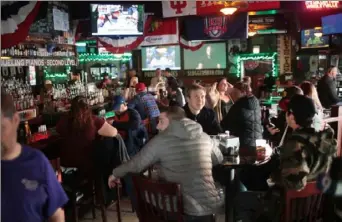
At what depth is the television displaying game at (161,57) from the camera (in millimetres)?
14438

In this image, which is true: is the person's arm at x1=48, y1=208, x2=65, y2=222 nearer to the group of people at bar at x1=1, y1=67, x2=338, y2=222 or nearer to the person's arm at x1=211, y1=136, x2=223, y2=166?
the group of people at bar at x1=1, y1=67, x2=338, y2=222

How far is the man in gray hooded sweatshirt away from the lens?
9.46 ft

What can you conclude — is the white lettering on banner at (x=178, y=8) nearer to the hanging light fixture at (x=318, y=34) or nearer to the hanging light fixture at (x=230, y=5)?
the hanging light fixture at (x=230, y=5)

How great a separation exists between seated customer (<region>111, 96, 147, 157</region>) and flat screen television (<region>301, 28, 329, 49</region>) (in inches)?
323

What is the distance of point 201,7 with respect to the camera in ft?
24.9

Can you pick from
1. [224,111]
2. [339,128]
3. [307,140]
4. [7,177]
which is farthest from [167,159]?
[224,111]

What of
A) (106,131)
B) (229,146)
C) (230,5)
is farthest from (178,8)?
(229,146)

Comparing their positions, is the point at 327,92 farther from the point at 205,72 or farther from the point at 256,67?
the point at 205,72

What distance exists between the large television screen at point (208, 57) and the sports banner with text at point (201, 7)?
21.6ft

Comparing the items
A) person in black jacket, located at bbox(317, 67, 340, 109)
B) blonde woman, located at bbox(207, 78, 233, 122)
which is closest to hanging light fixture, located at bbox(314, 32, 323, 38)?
person in black jacket, located at bbox(317, 67, 340, 109)

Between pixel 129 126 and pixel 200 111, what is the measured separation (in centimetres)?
93

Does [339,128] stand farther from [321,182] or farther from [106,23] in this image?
[106,23]

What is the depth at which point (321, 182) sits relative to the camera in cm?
277

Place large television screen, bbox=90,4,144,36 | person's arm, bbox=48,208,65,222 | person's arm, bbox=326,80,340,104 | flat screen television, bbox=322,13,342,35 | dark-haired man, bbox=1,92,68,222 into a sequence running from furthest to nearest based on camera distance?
flat screen television, bbox=322,13,342,35 < person's arm, bbox=326,80,340,104 < large television screen, bbox=90,4,144,36 < person's arm, bbox=48,208,65,222 < dark-haired man, bbox=1,92,68,222
